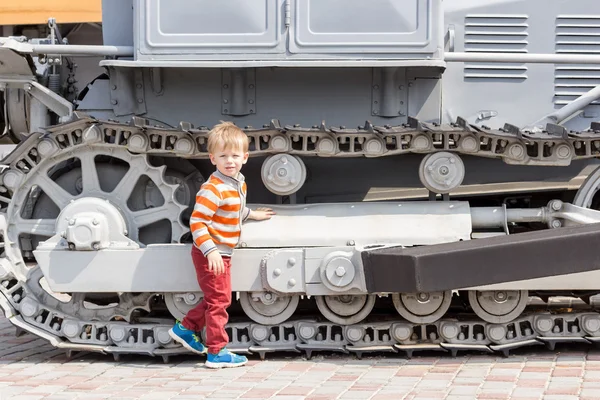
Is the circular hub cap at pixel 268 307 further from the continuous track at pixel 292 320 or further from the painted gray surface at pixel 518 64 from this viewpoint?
the painted gray surface at pixel 518 64

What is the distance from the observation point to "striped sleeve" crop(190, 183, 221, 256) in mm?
7043

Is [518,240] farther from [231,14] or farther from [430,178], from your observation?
[231,14]

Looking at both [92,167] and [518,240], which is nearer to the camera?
[518,240]

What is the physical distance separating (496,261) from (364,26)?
1.87 meters

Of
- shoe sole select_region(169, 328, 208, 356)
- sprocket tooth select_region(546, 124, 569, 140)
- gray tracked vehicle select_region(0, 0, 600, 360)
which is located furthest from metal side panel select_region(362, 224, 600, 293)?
shoe sole select_region(169, 328, 208, 356)

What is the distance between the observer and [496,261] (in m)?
7.07

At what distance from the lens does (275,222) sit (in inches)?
295

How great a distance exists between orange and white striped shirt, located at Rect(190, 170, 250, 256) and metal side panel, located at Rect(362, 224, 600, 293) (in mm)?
1022

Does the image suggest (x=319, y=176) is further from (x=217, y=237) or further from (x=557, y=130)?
(x=557, y=130)

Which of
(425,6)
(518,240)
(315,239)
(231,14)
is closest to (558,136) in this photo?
(518,240)

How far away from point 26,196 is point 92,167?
545 millimetres

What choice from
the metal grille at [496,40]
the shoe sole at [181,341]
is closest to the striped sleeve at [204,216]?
the shoe sole at [181,341]

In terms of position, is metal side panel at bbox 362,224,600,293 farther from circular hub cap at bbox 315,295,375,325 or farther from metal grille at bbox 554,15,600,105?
metal grille at bbox 554,15,600,105

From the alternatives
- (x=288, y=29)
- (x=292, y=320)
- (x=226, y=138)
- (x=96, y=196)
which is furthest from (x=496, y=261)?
(x=96, y=196)
